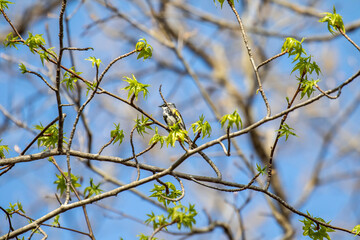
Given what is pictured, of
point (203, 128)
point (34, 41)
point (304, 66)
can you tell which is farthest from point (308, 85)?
point (34, 41)

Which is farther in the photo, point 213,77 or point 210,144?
point 213,77

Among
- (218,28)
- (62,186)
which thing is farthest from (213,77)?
(62,186)

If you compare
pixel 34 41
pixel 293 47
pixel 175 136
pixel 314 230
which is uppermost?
pixel 34 41

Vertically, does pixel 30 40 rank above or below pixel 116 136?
above

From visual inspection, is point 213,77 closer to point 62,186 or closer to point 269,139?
point 269,139

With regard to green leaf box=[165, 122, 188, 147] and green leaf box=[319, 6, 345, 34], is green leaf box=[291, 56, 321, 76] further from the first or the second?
green leaf box=[165, 122, 188, 147]

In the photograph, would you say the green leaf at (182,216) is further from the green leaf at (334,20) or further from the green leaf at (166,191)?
the green leaf at (334,20)

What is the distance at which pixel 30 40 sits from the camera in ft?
8.83

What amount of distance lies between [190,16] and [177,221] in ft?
24.1

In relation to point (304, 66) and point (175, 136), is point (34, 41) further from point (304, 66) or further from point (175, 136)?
point (304, 66)

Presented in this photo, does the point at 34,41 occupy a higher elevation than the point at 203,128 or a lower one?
higher

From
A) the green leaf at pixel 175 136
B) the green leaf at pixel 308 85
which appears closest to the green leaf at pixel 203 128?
the green leaf at pixel 175 136

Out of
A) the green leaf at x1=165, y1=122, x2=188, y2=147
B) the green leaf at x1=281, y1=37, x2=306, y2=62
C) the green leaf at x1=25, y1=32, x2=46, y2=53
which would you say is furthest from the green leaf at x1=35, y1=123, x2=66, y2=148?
the green leaf at x1=281, y1=37, x2=306, y2=62

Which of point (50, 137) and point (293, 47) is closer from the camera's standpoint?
point (293, 47)
